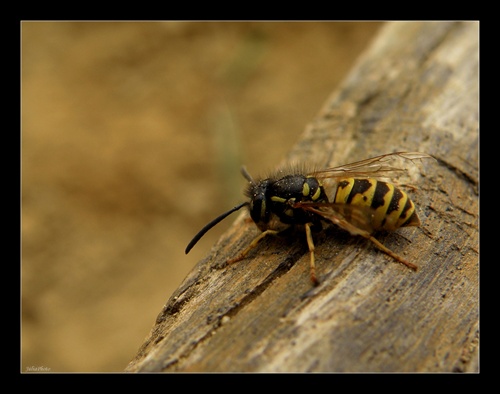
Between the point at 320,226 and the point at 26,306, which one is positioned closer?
the point at 320,226

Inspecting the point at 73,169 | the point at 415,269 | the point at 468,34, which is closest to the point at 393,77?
the point at 468,34

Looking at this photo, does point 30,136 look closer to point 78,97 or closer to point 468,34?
point 78,97

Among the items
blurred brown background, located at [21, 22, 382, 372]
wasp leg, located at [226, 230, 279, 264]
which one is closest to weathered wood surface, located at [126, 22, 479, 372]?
wasp leg, located at [226, 230, 279, 264]

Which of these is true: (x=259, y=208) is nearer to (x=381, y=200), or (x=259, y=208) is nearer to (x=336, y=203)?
(x=336, y=203)

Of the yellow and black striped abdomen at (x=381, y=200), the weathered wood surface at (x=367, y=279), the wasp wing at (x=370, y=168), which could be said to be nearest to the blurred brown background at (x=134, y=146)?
the weathered wood surface at (x=367, y=279)

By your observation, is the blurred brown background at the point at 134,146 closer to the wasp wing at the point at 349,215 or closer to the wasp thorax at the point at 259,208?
the wasp thorax at the point at 259,208
